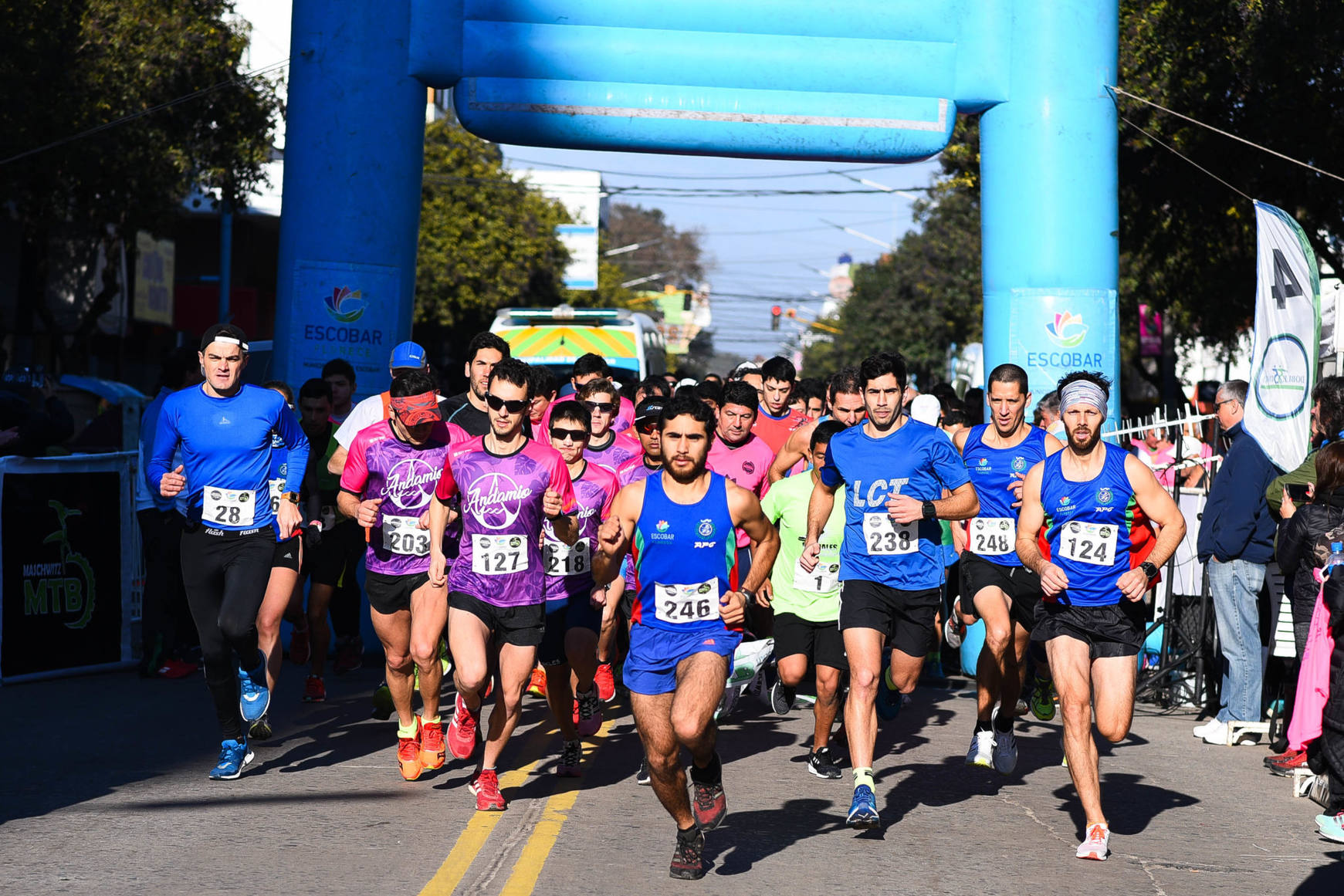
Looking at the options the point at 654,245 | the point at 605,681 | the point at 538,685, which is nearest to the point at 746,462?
the point at 605,681

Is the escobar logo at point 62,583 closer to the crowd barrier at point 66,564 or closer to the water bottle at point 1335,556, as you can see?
the crowd barrier at point 66,564

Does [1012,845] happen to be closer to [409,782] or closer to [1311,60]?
[409,782]

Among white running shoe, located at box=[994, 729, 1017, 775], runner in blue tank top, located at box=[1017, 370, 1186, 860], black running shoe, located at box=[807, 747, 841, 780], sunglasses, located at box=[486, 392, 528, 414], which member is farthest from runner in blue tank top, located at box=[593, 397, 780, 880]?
white running shoe, located at box=[994, 729, 1017, 775]

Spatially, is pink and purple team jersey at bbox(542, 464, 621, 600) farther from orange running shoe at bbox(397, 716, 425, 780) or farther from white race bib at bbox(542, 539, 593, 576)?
orange running shoe at bbox(397, 716, 425, 780)

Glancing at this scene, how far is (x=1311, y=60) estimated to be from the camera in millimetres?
15492

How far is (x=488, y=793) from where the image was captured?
7414 millimetres

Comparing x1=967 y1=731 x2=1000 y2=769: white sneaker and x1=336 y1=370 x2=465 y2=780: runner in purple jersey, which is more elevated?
x1=336 y1=370 x2=465 y2=780: runner in purple jersey

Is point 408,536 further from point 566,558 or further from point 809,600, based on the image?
point 809,600

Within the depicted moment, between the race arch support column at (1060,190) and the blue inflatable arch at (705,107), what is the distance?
0.05 ft

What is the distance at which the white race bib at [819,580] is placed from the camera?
8.83 m

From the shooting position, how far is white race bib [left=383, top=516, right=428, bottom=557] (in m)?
8.29

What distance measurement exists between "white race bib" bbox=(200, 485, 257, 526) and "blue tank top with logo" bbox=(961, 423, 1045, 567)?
4011 millimetres

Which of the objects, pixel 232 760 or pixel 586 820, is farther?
pixel 232 760

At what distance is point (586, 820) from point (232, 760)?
196cm
